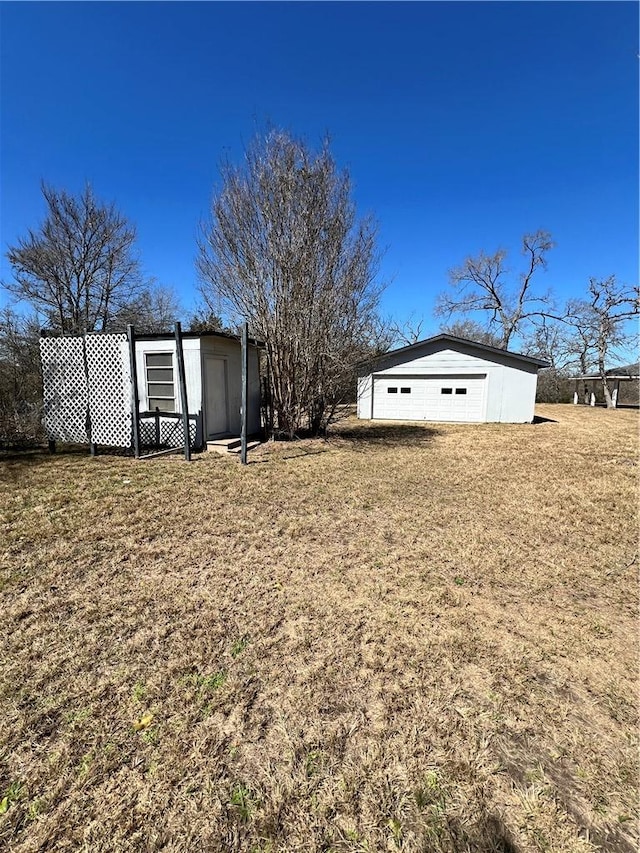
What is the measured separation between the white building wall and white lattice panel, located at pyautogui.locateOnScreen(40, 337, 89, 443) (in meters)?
12.0

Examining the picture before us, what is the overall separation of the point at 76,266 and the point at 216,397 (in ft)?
46.1

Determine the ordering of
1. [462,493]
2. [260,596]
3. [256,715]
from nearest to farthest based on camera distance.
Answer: [256,715] → [260,596] → [462,493]

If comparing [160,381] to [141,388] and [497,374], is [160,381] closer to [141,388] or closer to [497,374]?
[141,388]

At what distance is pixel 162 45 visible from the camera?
6590 mm


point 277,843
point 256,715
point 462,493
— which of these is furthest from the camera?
point 462,493

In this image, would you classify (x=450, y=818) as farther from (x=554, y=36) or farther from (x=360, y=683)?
(x=554, y=36)

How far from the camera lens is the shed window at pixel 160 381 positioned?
8.78 metres

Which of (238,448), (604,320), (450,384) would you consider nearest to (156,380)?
(238,448)

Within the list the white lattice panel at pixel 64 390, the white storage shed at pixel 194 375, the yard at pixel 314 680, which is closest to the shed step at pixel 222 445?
the white storage shed at pixel 194 375

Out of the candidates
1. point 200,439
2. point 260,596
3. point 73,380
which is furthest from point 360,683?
point 73,380

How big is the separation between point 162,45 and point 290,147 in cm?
309

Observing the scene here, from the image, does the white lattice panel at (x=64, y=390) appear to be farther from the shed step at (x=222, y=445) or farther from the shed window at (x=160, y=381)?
the shed step at (x=222, y=445)

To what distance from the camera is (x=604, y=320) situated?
25641 mm

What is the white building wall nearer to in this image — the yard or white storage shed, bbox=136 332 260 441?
white storage shed, bbox=136 332 260 441
